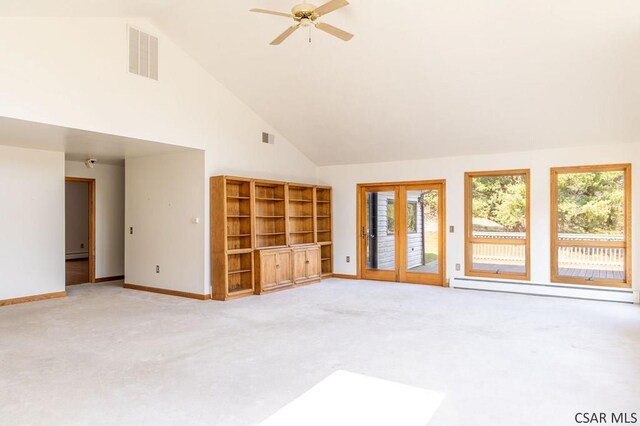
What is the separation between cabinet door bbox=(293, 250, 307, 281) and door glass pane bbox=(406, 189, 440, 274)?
205 cm

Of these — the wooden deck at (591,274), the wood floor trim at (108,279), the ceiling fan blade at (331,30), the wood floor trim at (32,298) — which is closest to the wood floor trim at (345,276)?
the wooden deck at (591,274)

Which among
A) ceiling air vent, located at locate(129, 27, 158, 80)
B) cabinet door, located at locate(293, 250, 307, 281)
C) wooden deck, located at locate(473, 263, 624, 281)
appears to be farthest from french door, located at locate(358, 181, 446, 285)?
ceiling air vent, located at locate(129, 27, 158, 80)

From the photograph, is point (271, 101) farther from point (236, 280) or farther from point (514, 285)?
point (514, 285)

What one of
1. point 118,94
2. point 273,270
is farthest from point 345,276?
point 118,94

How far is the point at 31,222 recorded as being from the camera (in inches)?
261

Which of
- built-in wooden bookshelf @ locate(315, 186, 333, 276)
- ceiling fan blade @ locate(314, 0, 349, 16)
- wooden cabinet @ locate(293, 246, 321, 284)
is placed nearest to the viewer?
ceiling fan blade @ locate(314, 0, 349, 16)

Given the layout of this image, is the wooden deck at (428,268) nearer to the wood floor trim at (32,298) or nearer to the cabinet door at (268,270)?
the cabinet door at (268,270)

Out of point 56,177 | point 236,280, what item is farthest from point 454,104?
point 56,177

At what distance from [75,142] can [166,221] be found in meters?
1.84

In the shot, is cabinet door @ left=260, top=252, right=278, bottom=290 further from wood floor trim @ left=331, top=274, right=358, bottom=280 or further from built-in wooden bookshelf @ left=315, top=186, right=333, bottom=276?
wood floor trim @ left=331, top=274, right=358, bottom=280

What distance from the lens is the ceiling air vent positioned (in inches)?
224

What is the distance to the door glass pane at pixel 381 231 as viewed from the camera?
848cm

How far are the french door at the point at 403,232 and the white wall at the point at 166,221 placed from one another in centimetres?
347

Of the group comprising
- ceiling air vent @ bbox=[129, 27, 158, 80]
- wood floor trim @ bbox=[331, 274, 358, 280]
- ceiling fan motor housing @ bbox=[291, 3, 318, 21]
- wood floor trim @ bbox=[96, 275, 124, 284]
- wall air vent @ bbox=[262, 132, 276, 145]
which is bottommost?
wood floor trim @ bbox=[331, 274, 358, 280]
